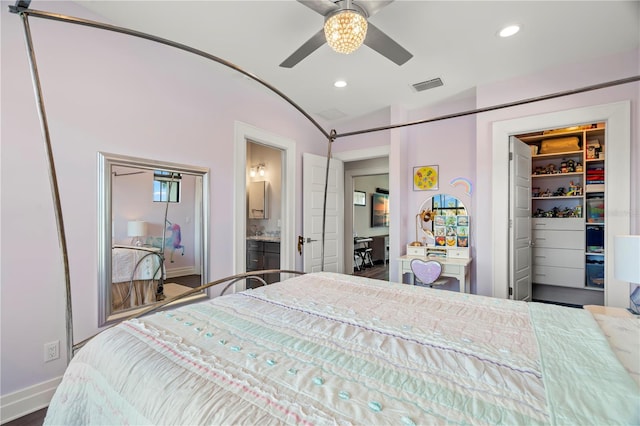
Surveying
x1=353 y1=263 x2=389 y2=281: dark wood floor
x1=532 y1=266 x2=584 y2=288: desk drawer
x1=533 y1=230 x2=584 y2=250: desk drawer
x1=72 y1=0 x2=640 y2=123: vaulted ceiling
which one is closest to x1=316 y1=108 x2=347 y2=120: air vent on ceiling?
x1=72 y1=0 x2=640 y2=123: vaulted ceiling

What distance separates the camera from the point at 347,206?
209 inches

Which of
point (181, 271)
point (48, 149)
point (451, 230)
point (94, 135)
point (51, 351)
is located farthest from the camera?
point (451, 230)

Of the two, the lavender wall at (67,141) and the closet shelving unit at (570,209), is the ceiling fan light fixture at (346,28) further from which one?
the closet shelving unit at (570,209)

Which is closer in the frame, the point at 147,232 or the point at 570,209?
the point at 147,232

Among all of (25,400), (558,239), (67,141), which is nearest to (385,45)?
(67,141)

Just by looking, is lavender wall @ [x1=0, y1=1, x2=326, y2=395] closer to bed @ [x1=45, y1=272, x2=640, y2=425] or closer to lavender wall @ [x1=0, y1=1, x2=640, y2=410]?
lavender wall @ [x1=0, y1=1, x2=640, y2=410]

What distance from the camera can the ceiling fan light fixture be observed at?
164 cm

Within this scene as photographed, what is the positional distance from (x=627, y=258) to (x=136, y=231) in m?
3.19

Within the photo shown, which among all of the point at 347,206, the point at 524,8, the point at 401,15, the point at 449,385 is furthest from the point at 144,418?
the point at 347,206

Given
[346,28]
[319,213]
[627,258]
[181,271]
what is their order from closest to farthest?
[627,258], [346,28], [181,271], [319,213]

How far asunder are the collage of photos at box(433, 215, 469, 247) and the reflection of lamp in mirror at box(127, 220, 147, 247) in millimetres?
3255

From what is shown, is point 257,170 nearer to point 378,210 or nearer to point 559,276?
point 378,210

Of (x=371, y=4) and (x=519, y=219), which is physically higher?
(x=371, y=4)

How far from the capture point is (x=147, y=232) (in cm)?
245
